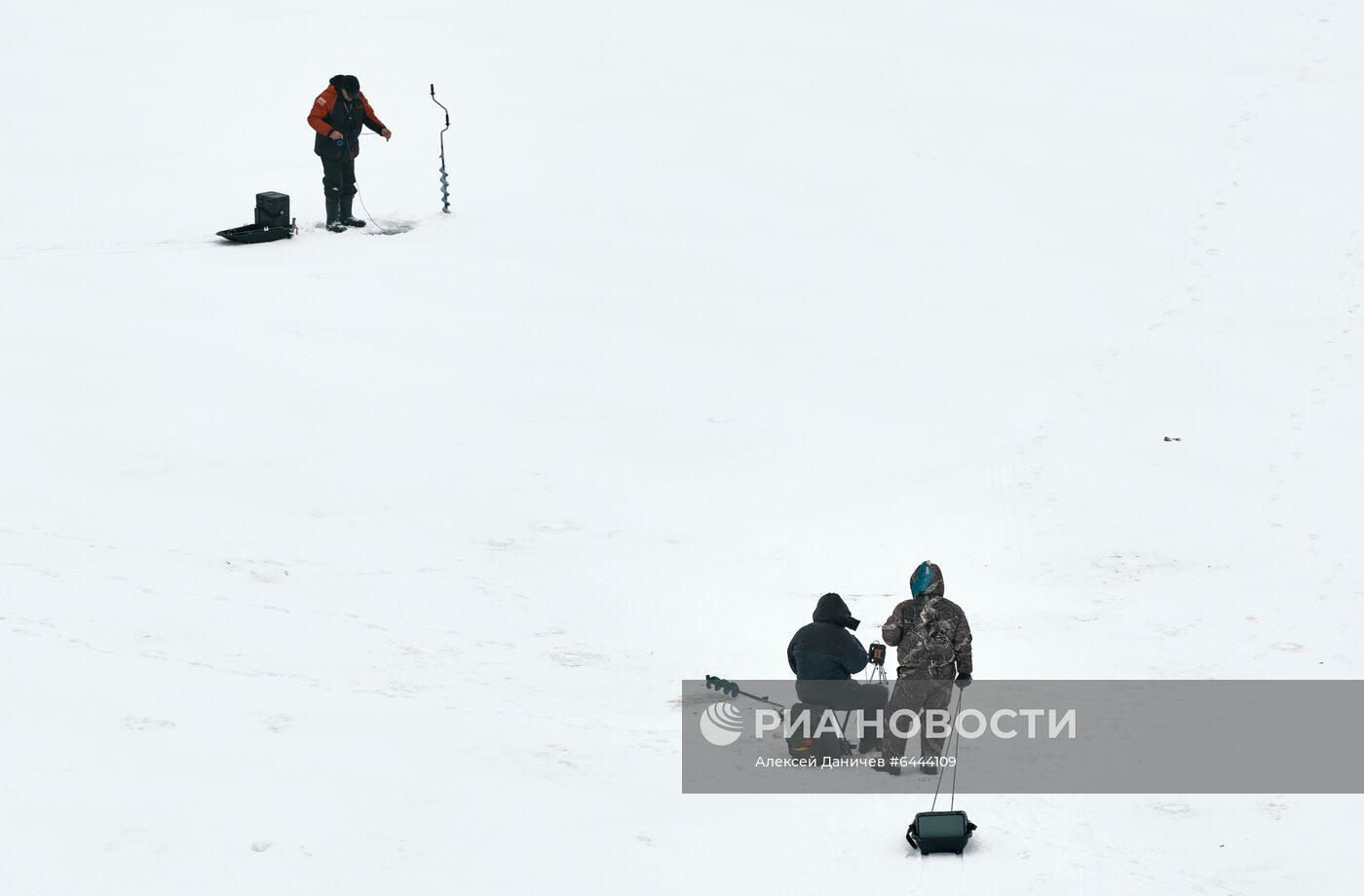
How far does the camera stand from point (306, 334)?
13.3 meters

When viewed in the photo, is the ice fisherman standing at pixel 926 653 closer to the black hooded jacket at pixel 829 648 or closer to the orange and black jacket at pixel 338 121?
the black hooded jacket at pixel 829 648

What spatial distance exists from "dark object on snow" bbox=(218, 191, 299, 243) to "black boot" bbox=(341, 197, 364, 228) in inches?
21.3

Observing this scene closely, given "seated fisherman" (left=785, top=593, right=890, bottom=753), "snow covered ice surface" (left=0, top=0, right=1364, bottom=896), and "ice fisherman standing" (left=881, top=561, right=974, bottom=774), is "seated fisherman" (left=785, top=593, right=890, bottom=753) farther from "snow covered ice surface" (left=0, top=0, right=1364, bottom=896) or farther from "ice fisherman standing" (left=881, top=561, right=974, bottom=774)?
"snow covered ice surface" (left=0, top=0, right=1364, bottom=896)

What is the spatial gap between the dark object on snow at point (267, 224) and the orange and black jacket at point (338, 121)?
65 centimetres

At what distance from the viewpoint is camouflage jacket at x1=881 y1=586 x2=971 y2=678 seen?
7488mm

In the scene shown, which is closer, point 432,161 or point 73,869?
point 73,869

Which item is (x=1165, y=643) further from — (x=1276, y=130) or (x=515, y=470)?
(x=1276, y=130)

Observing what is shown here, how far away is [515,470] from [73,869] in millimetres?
5780

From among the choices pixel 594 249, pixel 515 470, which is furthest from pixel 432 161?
pixel 515 470

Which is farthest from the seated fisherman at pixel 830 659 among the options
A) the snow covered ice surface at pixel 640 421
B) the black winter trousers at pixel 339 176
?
the black winter trousers at pixel 339 176

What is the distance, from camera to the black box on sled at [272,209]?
14891 mm

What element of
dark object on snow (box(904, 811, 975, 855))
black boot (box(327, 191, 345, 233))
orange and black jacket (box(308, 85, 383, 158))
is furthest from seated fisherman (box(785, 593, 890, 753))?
black boot (box(327, 191, 345, 233))

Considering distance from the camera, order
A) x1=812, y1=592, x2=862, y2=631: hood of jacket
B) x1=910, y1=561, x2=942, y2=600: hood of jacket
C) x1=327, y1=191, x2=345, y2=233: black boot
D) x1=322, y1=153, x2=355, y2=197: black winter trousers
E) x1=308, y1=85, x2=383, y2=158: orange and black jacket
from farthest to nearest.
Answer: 1. x1=327, y1=191, x2=345, y2=233: black boot
2. x1=322, y1=153, x2=355, y2=197: black winter trousers
3. x1=308, y1=85, x2=383, y2=158: orange and black jacket
4. x1=812, y1=592, x2=862, y2=631: hood of jacket
5. x1=910, y1=561, x2=942, y2=600: hood of jacket

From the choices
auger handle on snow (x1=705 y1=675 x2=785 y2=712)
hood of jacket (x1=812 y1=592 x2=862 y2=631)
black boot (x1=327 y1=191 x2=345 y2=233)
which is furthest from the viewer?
black boot (x1=327 y1=191 x2=345 y2=233)
